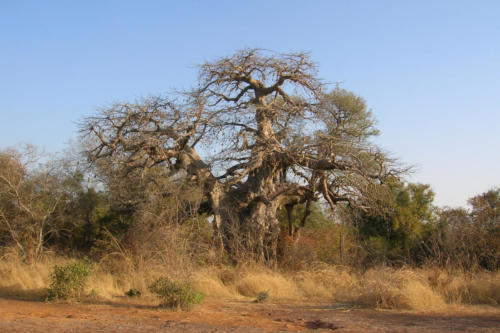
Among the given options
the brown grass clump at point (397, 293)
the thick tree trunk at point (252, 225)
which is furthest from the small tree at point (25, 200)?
the brown grass clump at point (397, 293)

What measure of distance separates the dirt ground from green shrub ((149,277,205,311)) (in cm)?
17

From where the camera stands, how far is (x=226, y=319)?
21.8 feet

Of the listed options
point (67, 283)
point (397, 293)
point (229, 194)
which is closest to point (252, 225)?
point (229, 194)

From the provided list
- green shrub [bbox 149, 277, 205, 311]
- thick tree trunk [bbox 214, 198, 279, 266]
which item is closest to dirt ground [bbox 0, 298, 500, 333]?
green shrub [bbox 149, 277, 205, 311]

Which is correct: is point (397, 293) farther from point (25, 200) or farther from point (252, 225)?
point (25, 200)

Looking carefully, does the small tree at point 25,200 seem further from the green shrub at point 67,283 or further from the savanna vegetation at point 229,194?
the green shrub at point 67,283

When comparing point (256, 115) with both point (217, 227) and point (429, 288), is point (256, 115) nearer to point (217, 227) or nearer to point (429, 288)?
point (217, 227)

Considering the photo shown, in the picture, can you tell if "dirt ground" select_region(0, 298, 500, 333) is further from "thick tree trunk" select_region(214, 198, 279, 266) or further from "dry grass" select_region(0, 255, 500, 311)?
"thick tree trunk" select_region(214, 198, 279, 266)

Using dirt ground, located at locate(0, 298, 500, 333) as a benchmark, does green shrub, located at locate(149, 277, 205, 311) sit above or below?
above

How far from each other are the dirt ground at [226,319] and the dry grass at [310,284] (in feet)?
1.54

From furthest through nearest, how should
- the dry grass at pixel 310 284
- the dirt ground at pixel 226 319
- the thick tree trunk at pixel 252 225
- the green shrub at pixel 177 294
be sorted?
the thick tree trunk at pixel 252 225 → the dry grass at pixel 310 284 → the green shrub at pixel 177 294 → the dirt ground at pixel 226 319

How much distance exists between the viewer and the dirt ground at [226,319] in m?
5.83

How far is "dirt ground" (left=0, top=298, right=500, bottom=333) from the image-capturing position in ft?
19.1

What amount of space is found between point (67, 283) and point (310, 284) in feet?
16.0
